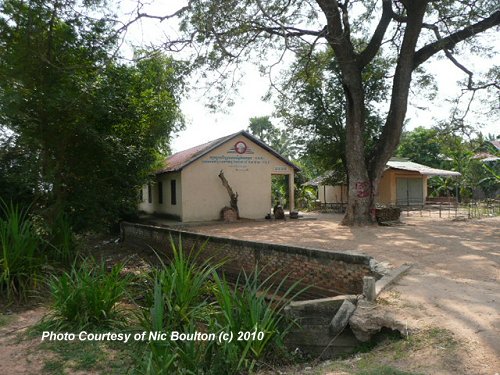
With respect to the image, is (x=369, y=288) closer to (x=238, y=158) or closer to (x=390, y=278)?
(x=390, y=278)

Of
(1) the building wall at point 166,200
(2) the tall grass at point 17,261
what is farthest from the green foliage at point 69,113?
(1) the building wall at point 166,200

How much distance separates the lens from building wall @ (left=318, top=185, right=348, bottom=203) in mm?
27913

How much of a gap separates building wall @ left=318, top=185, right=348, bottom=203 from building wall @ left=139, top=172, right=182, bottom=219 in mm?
12304

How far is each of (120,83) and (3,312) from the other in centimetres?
639

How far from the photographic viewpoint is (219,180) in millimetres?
18703

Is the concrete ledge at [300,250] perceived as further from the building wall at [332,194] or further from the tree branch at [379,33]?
the building wall at [332,194]

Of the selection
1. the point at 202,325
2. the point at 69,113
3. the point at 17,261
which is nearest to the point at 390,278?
the point at 202,325

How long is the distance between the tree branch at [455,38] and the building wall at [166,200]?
10924 millimetres

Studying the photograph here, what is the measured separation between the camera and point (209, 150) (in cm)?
1817

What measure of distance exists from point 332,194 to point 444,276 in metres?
23.1

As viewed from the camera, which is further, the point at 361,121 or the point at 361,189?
the point at 361,121

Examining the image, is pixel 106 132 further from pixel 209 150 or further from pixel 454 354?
pixel 454 354

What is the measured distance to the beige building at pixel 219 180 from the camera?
18.1 m

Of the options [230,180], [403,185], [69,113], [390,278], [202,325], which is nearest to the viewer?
[202,325]
